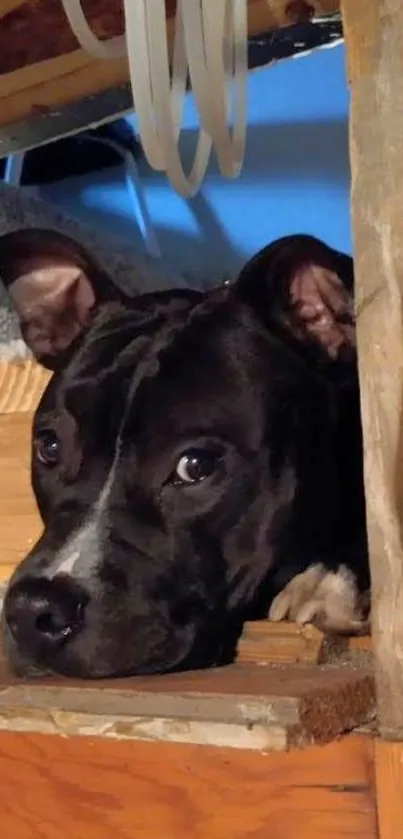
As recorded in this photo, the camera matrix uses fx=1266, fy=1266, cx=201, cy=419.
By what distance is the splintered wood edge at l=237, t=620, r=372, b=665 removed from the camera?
115 cm

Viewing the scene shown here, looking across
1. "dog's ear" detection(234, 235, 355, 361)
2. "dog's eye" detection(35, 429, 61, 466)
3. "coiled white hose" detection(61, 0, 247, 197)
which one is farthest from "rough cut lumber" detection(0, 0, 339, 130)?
"dog's eye" detection(35, 429, 61, 466)

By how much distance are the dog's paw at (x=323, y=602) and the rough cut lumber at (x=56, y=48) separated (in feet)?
2.41

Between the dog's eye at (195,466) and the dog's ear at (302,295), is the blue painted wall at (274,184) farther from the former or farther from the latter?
the dog's eye at (195,466)

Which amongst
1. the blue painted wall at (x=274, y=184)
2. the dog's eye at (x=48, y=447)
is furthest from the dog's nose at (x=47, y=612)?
the blue painted wall at (x=274, y=184)

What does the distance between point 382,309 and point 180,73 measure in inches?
23.7

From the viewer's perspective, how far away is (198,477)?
140 cm

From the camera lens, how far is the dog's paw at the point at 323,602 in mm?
1315

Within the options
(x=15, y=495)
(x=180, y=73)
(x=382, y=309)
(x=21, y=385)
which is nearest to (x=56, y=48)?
(x=180, y=73)

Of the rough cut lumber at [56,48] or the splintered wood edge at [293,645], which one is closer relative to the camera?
the splintered wood edge at [293,645]

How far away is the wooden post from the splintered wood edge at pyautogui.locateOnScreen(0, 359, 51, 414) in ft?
2.89

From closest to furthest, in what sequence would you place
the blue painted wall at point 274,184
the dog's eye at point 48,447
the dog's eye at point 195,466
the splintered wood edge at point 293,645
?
1. the splintered wood edge at point 293,645
2. the dog's eye at point 195,466
3. the dog's eye at point 48,447
4. the blue painted wall at point 274,184

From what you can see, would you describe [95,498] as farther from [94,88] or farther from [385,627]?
[94,88]

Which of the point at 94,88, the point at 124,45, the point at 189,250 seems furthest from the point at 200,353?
the point at 189,250

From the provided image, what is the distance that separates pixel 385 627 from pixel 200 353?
1.82 ft
